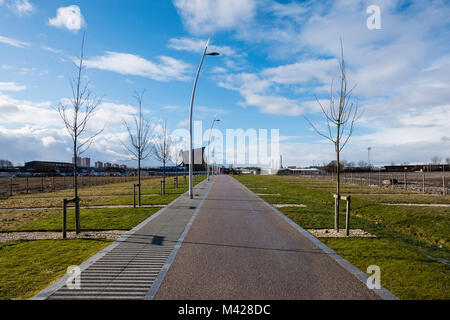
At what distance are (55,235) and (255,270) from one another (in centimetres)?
592

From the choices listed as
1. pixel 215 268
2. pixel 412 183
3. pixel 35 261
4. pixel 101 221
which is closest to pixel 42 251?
pixel 35 261

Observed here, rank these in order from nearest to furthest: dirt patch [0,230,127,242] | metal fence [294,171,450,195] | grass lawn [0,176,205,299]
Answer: grass lawn [0,176,205,299] < dirt patch [0,230,127,242] < metal fence [294,171,450,195]

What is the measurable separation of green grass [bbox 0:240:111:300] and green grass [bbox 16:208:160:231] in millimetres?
1595

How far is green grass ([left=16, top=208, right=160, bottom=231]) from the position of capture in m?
8.65

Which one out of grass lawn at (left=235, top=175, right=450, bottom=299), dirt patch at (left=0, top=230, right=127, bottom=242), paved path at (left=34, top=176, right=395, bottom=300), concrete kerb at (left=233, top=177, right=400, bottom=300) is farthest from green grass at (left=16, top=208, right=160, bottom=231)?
grass lawn at (left=235, top=175, right=450, bottom=299)

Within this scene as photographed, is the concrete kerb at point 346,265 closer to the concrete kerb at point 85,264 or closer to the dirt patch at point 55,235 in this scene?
the concrete kerb at point 85,264

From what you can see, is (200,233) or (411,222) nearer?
(200,233)

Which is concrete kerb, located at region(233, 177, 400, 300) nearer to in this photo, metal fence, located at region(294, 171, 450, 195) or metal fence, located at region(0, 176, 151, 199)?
metal fence, located at region(294, 171, 450, 195)

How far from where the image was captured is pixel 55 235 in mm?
7809
